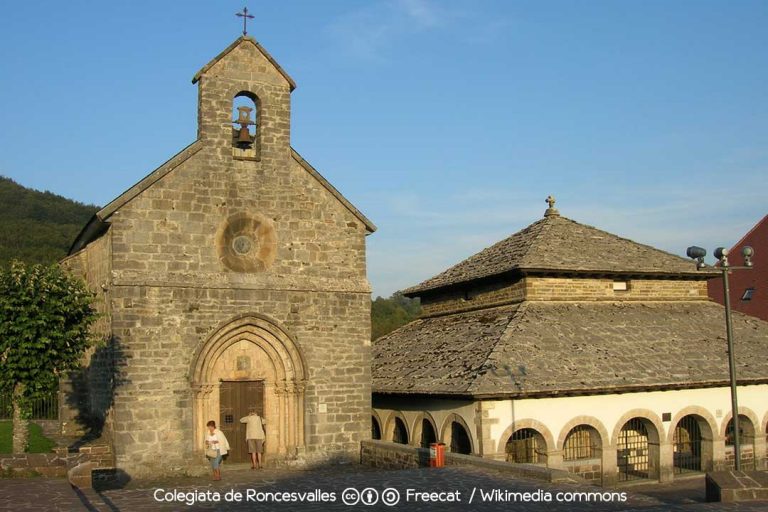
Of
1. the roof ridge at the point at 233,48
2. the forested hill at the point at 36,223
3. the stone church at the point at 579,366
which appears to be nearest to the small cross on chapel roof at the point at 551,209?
the stone church at the point at 579,366

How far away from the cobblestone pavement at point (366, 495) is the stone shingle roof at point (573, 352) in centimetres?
504

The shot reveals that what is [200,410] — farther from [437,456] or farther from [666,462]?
[666,462]

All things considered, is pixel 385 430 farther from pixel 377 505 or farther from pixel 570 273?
pixel 377 505

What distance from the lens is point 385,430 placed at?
25484 millimetres

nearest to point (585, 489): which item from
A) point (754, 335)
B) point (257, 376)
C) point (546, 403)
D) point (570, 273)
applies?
point (546, 403)

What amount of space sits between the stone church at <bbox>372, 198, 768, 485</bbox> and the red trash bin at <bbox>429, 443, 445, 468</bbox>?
3363 mm

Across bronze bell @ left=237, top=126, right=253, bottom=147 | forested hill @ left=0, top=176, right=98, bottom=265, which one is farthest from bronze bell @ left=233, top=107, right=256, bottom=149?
forested hill @ left=0, top=176, right=98, bottom=265

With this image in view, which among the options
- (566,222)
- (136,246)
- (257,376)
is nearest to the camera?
(136,246)

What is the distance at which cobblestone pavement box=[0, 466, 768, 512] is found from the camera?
486 inches

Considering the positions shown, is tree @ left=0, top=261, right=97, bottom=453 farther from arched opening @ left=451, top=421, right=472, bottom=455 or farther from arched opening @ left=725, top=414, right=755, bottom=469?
arched opening @ left=725, top=414, right=755, bottom=469

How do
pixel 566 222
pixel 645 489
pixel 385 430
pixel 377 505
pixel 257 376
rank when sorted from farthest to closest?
pixel 566 222 < pixel 385 430 < pixel 645 489 < pixel 257 376 < pixel 377 505

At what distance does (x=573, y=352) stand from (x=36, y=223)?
45074mm

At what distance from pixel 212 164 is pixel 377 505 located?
9.66m

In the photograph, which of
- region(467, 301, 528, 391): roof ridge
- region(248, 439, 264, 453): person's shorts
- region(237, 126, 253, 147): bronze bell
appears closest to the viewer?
region(248, 439, 264, 453): person's shorts
